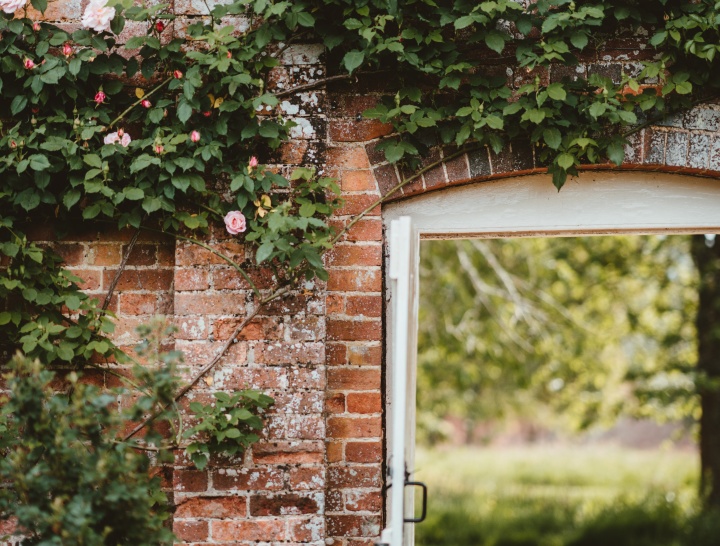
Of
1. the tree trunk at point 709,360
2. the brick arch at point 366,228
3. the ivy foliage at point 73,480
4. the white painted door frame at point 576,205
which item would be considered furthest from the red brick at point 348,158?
the tree trunk at point 709,360

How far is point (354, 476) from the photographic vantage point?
8.84 ft

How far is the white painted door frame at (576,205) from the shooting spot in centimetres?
286

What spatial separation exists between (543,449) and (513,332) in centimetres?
1029

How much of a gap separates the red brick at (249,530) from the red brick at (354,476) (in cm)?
26

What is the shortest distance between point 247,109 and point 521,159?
3.60ft

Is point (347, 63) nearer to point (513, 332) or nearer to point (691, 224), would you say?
point (691, 224)

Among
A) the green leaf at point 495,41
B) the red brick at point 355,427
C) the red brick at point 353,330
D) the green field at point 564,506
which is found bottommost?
the green field at point 564,506

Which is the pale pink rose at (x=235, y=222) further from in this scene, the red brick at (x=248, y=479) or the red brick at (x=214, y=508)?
the red brick at (x=214, y=508)

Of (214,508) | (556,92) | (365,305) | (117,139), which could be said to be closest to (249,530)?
(214,508)

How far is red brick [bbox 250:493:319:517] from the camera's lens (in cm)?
256

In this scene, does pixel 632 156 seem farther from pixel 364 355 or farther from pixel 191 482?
pixel 191 482

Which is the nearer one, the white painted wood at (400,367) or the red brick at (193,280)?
the white painted wood at (400,367)

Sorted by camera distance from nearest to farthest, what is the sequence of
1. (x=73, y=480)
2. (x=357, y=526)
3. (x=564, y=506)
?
(x=73, y=480), (x=357, y=526), (x=564, y=506)

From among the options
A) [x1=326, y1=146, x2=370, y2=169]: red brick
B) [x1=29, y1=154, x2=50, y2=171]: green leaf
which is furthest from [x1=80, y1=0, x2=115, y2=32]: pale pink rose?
[x1=326, y1=146, x2=370, y2=169]: red brick
